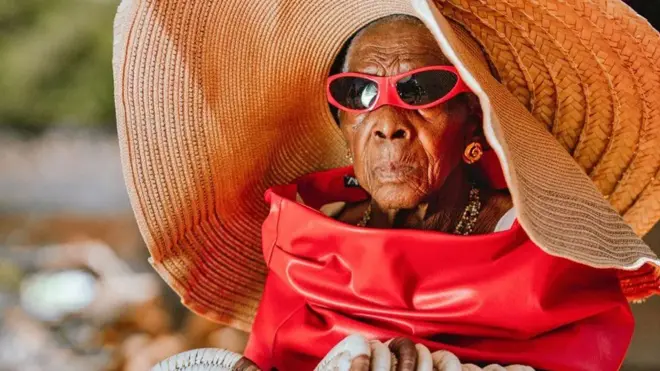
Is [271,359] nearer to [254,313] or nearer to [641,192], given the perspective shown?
[254,313]

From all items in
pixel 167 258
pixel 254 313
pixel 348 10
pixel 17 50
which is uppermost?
pixel 348 10

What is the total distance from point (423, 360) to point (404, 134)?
0.37 m

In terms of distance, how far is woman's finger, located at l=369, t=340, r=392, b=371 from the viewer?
0.77 m

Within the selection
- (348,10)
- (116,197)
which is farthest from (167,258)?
(116,197)

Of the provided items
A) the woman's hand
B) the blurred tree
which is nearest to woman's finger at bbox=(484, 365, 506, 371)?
the woman's hand

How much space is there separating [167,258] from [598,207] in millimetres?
668

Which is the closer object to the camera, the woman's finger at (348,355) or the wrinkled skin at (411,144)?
the woman's finger at (348,355)

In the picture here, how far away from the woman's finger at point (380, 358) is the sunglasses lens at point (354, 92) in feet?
1.29

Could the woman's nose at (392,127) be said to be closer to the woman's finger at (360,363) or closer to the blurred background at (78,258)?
the woman's finger at (360,363)

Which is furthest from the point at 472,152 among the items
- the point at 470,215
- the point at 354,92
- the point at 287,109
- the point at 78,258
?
the point at 78,258

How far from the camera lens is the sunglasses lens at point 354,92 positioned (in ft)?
3.46

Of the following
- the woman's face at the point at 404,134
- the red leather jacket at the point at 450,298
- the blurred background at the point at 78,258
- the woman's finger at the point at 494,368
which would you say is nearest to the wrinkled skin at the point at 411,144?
the woman's face at the point at 404,134

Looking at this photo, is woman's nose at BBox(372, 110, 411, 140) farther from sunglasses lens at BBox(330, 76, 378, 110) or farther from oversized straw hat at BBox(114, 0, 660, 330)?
oversized straw hat at BBox(114, 0, 660, 330)

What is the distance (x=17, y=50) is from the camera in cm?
155
